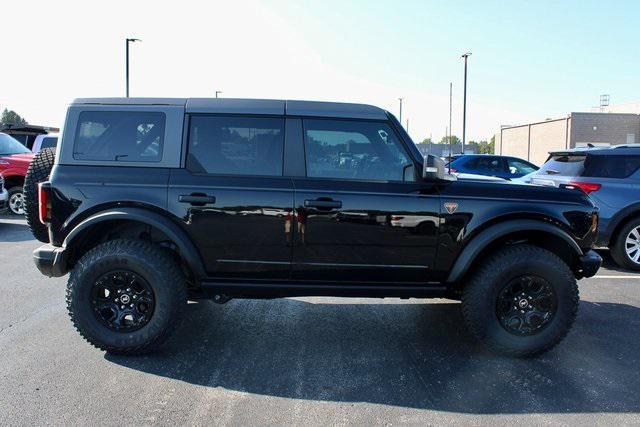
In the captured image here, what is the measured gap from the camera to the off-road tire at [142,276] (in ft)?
12.8

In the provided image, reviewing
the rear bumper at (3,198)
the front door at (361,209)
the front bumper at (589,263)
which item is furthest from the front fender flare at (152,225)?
the rear bumper at (3,198)

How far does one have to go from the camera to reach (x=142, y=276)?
3932 millimetres

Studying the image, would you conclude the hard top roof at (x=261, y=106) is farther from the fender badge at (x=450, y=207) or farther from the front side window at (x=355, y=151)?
the fender badge at (x=450, y=207)

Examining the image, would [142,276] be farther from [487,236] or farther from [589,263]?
[589,263]

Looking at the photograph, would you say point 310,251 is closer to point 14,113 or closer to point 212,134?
point 212,134

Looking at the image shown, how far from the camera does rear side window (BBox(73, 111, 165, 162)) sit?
4.02 meters

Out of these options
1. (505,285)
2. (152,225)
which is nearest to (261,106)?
(152,225)

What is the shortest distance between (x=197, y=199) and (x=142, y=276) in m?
0.75

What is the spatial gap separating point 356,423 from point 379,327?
173 centimetres

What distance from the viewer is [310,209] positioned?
12.8 ft

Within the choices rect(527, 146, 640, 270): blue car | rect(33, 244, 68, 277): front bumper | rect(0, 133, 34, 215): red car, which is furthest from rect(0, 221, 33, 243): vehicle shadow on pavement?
rect(527, 146, 640, 270): blue car

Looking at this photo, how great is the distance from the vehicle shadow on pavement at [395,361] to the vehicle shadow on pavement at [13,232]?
547 centimetres

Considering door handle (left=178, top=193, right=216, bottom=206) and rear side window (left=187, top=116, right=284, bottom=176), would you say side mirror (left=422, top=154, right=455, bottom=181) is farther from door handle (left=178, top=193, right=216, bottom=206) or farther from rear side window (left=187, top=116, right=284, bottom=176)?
door handle (left=178, top=193, right=216, bottom=206)

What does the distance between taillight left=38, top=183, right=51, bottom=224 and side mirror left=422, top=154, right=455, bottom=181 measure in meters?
2.94
